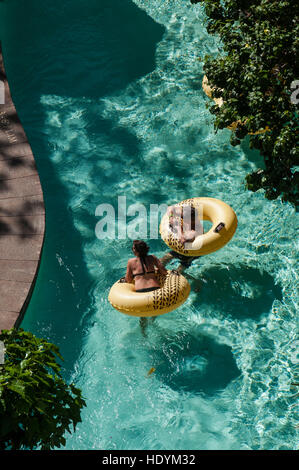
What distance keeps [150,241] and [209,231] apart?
66.5 inches

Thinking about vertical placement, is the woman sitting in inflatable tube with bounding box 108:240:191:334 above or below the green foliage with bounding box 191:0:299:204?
below

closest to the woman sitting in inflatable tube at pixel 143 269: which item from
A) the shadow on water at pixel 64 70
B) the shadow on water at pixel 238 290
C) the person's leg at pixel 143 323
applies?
the person's leg at pixel 143 323

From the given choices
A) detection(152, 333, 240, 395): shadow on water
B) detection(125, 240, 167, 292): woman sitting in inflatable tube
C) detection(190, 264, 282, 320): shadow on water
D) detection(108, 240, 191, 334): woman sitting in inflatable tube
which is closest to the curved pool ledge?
detection(108, 240, 191, 334): woman sitting in inflatable tube

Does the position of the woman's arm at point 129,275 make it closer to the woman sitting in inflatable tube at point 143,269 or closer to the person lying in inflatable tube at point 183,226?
the woman sitting in inflatable tube at point 143,269

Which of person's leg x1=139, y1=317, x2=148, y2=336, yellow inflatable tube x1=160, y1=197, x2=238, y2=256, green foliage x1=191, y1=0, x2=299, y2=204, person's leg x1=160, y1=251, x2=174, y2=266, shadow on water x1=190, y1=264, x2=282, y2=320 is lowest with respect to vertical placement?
person's leg x1=139, y1=317, x2=148, y2=336

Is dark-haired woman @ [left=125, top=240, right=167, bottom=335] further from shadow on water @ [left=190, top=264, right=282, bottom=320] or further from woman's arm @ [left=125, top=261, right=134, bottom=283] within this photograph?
shadow on water @ [left=190, top=264, right=282, bottom=320]

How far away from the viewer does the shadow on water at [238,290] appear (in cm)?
916

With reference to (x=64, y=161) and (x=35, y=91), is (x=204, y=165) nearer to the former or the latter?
(x=64, y=161)

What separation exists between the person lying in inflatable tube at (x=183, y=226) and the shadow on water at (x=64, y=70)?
175cm

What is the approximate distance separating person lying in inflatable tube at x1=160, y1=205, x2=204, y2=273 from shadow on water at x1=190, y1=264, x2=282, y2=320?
0.50m

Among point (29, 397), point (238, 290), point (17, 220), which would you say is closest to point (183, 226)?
point (238, 290)

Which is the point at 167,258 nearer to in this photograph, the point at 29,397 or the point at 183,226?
the point at 183,226

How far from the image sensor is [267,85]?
25.4 ft

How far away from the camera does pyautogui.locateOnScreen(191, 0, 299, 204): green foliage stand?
7617mm
